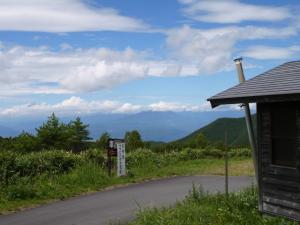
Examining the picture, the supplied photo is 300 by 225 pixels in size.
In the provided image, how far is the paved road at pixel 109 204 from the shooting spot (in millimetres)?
13488

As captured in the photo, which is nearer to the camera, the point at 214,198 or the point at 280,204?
the point at 280,204

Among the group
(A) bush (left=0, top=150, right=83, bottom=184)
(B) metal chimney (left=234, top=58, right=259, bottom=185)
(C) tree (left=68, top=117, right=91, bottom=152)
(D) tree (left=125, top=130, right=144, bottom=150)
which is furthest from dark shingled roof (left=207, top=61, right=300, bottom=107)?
(C) tree (left=68, top=117, right=91, bottom=152)

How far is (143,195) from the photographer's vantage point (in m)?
17.3

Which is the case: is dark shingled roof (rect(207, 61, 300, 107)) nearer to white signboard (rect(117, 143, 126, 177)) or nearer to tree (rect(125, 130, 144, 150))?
white signboard (rect(117, 143, 126, 177))

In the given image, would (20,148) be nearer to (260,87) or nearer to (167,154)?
(167,154)

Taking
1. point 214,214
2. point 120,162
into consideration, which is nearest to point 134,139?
point 120,162

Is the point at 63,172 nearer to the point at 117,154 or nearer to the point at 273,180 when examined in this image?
the point at 117,154

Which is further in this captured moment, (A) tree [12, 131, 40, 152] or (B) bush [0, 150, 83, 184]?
(A) tree [12, 131, 40, 152]

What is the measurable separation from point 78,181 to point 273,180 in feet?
29.5

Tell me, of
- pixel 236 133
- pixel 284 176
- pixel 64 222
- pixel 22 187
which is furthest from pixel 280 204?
pixel 236 133

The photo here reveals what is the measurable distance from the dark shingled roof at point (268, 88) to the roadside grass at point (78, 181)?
688cm

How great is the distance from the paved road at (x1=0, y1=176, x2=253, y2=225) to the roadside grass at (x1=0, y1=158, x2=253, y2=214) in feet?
1.94

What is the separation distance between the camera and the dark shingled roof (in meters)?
10.5

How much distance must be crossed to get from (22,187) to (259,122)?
26.1ft
